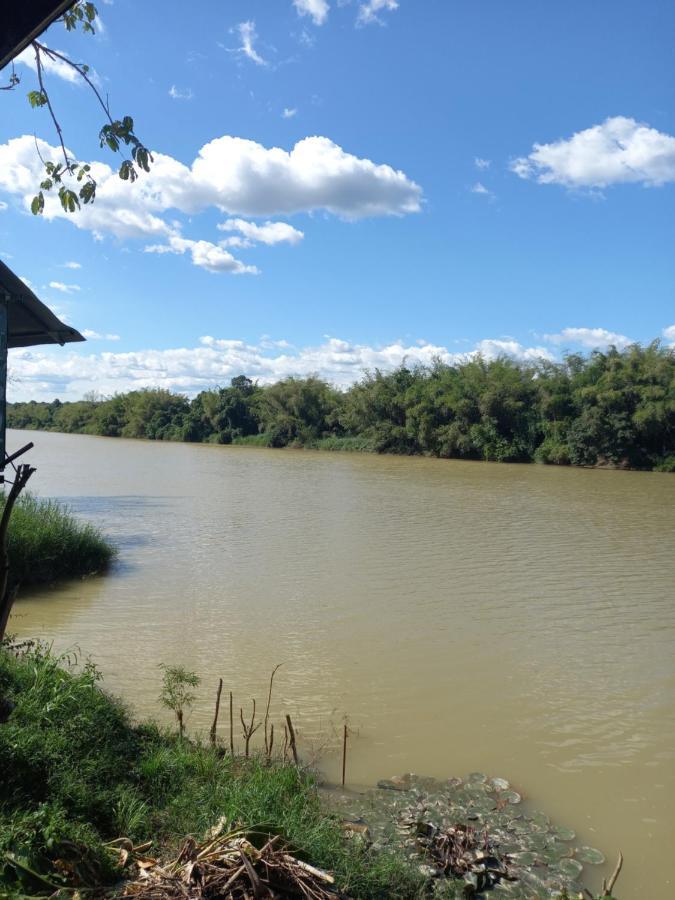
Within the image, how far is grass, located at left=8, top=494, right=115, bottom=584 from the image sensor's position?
988cm

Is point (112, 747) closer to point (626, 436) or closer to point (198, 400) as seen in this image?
point (626, 436)

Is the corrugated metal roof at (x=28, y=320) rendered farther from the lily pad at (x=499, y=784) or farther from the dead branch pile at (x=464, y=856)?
the lily pad at (x=499, y=784)

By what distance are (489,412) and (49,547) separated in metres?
33.6

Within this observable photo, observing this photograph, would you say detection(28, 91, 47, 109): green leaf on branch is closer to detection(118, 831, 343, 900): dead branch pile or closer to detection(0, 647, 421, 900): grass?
detection(0, 647, 421, 900): grass

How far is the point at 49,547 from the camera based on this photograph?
10.4 m

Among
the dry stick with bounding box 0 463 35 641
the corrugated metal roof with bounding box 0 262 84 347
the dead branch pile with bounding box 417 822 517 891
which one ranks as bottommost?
the dead branch pile with bounding box 417 822 517 891

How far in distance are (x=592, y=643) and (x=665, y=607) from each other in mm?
2531

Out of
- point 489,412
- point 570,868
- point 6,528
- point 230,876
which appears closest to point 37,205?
point 6,528

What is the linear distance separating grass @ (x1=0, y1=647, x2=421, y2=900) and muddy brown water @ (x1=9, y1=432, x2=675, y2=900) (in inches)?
47.4

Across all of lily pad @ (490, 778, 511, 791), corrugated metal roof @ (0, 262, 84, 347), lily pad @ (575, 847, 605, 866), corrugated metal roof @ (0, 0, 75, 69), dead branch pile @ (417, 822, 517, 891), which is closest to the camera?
corrugated metal roof @ (0, 0, 75, 69)

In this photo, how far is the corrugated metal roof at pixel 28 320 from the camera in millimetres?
4453

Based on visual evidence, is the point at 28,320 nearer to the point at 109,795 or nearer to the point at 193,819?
the point at 109,795

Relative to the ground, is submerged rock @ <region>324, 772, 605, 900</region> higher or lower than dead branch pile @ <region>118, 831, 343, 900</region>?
lower

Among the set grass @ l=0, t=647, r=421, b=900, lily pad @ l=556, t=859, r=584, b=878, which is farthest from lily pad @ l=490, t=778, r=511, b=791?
grass @ l=0, t=647, r=421, b=900
